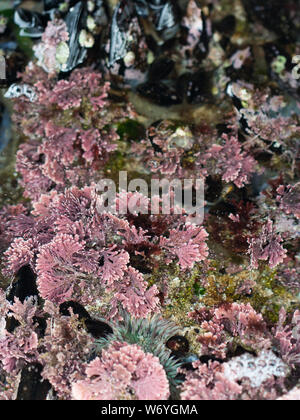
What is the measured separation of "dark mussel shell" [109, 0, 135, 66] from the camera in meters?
4.96

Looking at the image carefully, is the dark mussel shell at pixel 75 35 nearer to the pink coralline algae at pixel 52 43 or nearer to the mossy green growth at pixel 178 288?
the pink coralline algae at pixel 52 43

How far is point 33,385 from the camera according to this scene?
3.45 metres

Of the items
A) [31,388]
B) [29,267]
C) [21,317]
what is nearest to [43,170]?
[29,267]

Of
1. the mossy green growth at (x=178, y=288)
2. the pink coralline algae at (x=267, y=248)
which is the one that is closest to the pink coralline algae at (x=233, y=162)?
the pink coralline algae at (x=267, y=248)

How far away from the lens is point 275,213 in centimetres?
433

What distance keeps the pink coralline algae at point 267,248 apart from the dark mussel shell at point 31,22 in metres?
4.29

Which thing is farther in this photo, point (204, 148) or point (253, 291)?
point (204, 148)

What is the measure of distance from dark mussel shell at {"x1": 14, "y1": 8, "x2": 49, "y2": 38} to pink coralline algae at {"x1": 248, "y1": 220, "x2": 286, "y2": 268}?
14.1 ft

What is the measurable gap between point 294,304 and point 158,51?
407 cm

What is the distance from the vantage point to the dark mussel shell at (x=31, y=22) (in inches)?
207

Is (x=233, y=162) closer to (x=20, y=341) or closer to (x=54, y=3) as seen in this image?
(x=20, y=341)

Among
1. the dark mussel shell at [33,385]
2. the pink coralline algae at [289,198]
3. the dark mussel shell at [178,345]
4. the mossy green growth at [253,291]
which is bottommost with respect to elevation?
the dark mussel shell at [33,385]

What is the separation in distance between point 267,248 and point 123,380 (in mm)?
2112

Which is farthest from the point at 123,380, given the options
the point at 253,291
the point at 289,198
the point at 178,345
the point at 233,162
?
the point at 233,162
